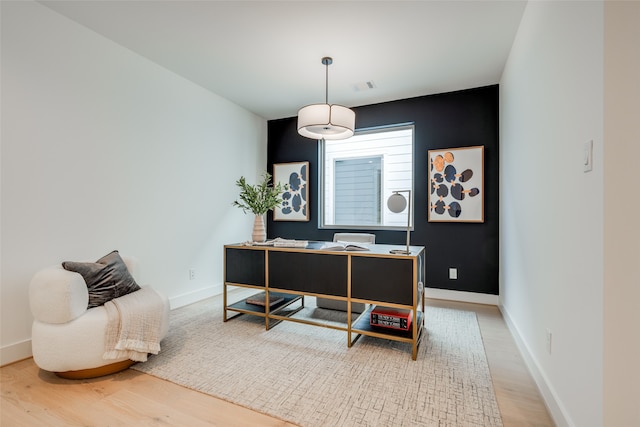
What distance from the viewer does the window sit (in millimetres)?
4254

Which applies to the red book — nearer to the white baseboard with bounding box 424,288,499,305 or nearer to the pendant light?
the white baseboard with bounding box 424,288,499,305

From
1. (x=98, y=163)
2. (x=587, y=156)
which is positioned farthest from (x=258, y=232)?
(x=587, y=156)

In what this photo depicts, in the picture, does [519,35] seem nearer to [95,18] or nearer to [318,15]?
[318,15]

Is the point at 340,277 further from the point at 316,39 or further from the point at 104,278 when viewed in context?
the point at 316,39

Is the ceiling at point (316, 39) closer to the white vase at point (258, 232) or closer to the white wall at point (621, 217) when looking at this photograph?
the white wall at point (621, 217)

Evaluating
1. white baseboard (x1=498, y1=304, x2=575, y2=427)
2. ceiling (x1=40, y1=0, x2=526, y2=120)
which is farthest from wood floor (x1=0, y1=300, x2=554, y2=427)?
ceiling (x1=40, y1=0, x2=526, y2=120)

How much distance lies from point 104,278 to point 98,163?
1.18 meters

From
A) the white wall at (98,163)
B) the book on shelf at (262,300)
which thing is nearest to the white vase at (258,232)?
the book on shelf at (262,300)

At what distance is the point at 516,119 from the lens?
106 inches

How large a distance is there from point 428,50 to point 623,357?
2792 mm

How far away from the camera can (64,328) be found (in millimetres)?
1877

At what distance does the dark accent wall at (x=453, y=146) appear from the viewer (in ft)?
12.1

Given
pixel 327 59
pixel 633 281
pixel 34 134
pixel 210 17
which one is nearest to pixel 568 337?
pixel 633 281

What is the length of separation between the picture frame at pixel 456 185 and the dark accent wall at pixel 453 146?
8 cm
